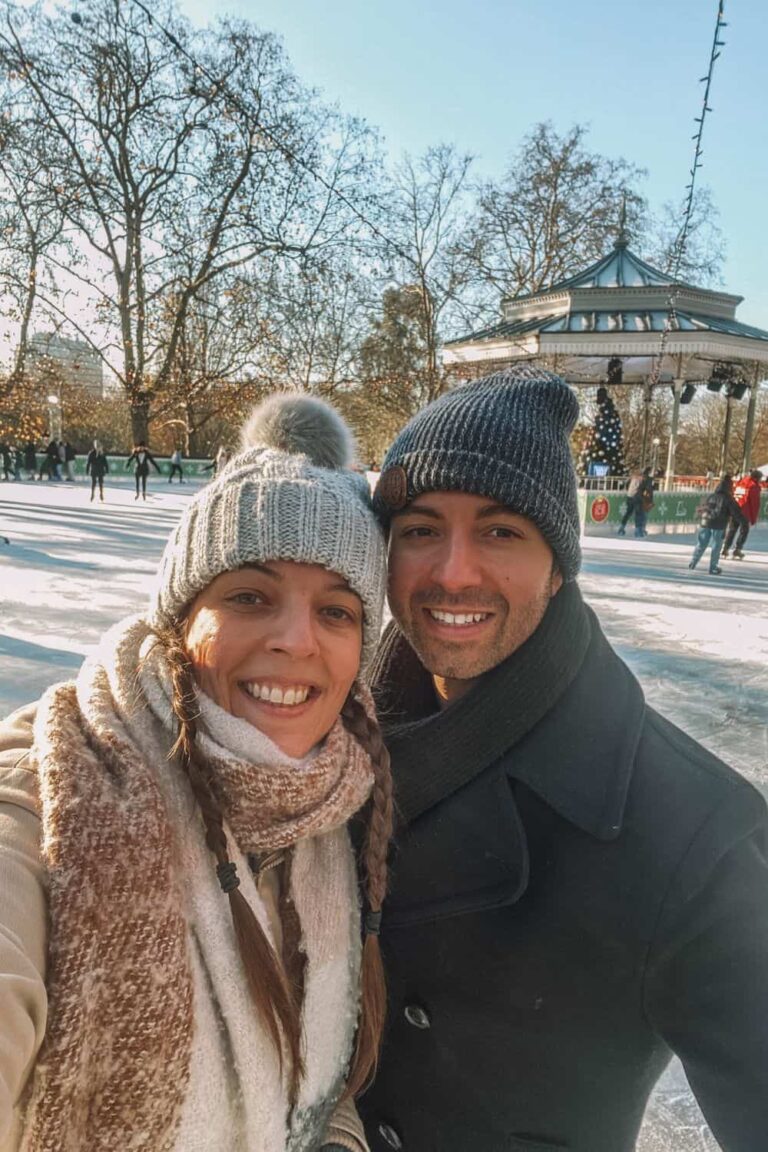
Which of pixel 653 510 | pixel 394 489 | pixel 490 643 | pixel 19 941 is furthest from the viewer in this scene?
pixel 653 510

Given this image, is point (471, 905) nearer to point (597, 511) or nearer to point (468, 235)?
point (597, 511)

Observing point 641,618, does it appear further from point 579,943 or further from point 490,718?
point 579,943

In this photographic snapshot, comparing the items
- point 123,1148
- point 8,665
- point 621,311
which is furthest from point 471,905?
point 621,311

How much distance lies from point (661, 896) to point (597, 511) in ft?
47.1

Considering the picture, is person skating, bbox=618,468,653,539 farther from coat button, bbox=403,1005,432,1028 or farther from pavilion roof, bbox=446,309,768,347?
coat button, bbox=403,1005,432,1028

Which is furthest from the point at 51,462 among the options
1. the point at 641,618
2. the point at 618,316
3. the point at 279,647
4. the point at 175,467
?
the point at 279,647

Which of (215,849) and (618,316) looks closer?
(215,849)

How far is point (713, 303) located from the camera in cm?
1599

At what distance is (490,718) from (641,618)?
621 centimetres

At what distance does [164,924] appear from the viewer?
0.96 m

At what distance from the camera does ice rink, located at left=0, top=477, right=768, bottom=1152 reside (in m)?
4.00

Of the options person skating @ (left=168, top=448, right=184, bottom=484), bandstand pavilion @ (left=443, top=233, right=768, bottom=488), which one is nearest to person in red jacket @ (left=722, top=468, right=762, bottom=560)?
bandstand pavilion @ (left=443, top=233, right=768, bottom=488)

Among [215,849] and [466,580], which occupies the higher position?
[466,580]

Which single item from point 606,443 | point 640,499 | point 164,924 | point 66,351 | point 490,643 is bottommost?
point 164,924
